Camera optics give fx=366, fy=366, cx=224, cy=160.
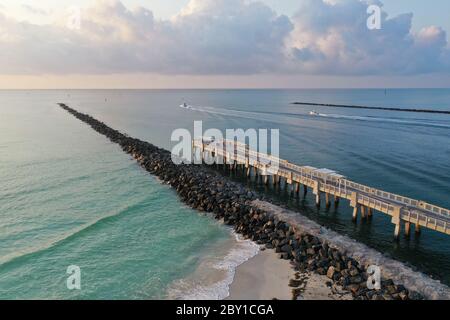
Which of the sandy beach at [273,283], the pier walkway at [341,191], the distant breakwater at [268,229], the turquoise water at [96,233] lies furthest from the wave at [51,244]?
the pier walkway at [341,191]

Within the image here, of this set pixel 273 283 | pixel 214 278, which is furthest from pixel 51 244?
pixel 273 283

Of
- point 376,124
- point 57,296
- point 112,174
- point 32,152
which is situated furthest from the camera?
point 376,124

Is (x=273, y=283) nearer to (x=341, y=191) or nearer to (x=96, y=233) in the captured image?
(x=341, y=191)

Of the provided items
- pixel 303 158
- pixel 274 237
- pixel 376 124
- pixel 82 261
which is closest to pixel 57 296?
pixel 82 261

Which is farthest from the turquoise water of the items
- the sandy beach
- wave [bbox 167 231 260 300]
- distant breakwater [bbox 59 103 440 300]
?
the sandy beach

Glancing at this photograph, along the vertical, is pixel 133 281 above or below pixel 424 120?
below

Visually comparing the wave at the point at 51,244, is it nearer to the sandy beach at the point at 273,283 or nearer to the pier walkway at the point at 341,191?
the sandy beach at the point at 273,283
